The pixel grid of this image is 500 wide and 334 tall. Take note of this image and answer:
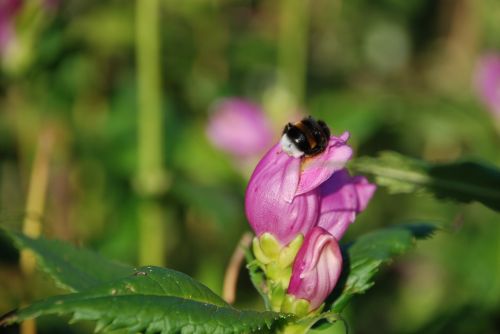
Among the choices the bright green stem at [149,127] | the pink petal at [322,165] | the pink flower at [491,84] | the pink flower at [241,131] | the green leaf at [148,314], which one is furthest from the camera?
the pink flower at [491,84]

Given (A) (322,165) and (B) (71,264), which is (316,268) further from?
(B) (71,264)

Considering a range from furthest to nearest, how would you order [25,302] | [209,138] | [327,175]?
[209,138] < [25,302] < [327,175]

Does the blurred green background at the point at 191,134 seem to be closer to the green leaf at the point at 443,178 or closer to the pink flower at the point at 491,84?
the pink flower at the point at 491,84

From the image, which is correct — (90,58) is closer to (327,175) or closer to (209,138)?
(209,138)

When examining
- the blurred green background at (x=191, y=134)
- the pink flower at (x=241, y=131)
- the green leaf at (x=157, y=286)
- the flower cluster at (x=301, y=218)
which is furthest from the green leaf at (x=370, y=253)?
the pink flower at (x=241, y=131)

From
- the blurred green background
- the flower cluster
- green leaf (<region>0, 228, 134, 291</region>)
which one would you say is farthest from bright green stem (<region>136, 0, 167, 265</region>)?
the flower cluster

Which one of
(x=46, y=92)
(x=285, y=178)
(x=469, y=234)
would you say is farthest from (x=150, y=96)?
(x=285, y=178)
